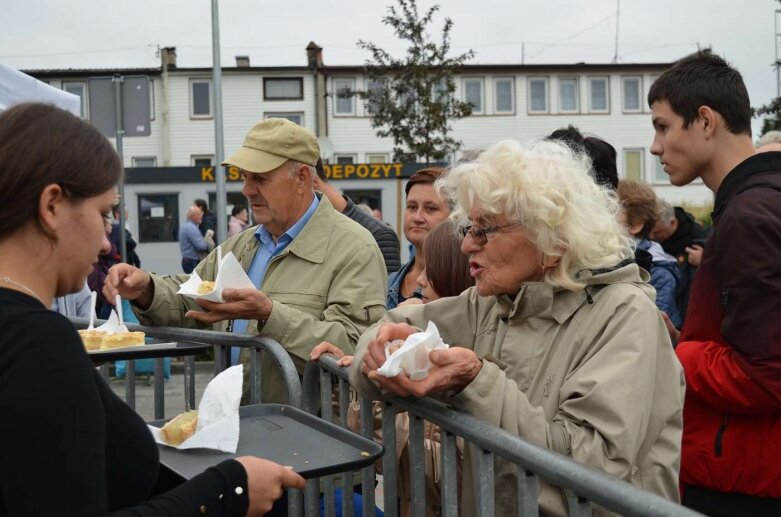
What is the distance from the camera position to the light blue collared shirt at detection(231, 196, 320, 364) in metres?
3.96

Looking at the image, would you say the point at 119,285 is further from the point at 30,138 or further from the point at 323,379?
the point at 30,138

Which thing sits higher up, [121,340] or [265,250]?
[265,250]

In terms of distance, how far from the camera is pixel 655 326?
2.29 meters

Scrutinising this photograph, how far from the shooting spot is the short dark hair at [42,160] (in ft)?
5.42

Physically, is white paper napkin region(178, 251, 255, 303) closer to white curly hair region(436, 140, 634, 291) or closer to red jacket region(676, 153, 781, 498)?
white curly hair region(436, 140, 634, 291)

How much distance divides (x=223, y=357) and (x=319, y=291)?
21.1 inches

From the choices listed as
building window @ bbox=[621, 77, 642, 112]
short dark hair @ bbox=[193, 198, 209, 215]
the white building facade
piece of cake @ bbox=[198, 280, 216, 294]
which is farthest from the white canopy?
building window @ bbox=[621, 77, 642, 112]

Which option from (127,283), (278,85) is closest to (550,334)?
(127,283)

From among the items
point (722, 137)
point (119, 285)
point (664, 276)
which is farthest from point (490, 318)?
point (664, 276)

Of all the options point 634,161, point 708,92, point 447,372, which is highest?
point 634,161

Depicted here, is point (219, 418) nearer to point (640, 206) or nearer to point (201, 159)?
point (640, 206)

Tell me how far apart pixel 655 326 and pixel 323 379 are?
4.31ft

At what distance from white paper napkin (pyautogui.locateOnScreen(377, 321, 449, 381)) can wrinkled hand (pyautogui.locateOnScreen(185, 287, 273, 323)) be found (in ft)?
4.09

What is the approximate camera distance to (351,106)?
44594mm
